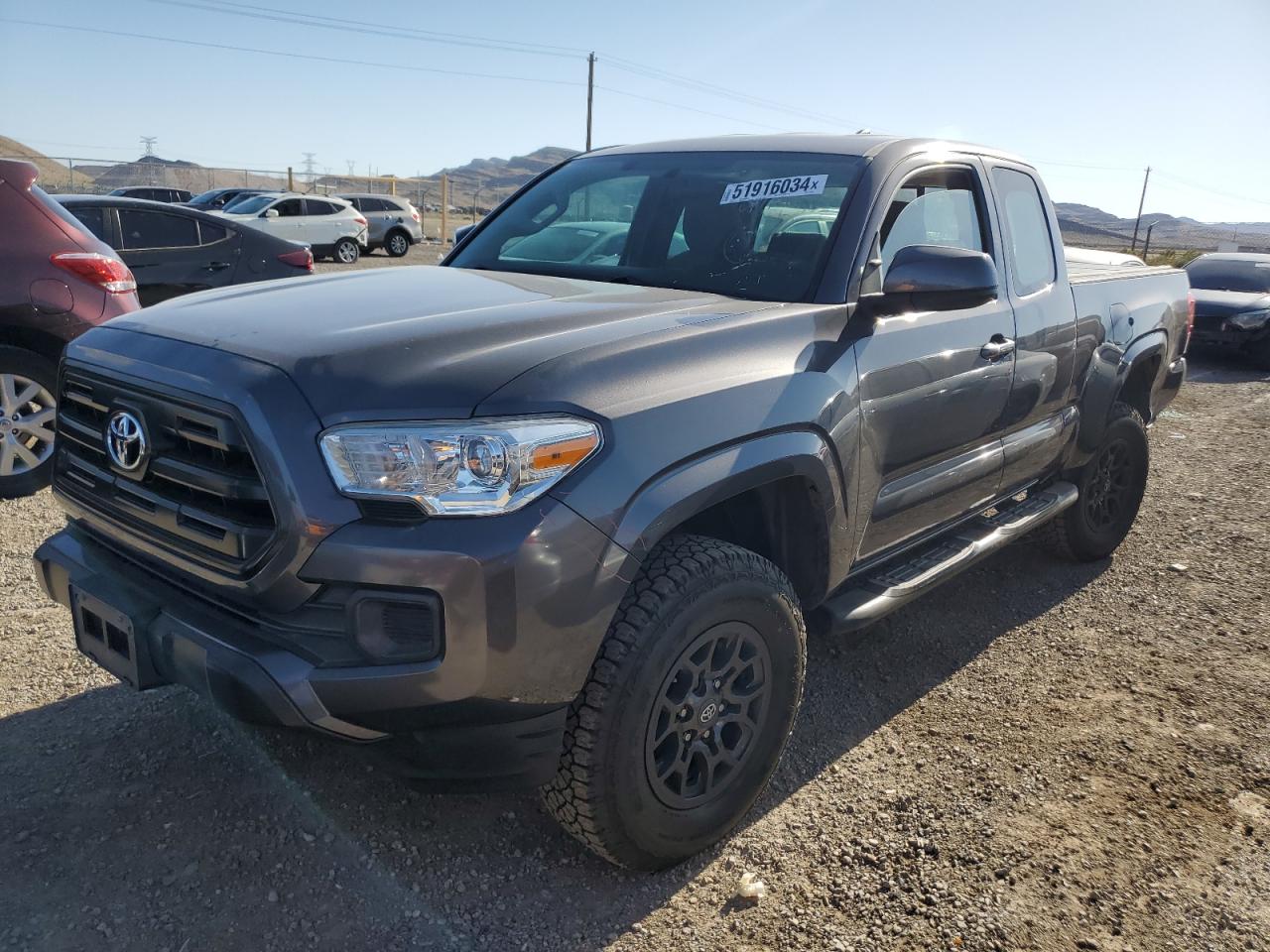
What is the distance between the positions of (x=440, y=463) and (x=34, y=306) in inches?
159

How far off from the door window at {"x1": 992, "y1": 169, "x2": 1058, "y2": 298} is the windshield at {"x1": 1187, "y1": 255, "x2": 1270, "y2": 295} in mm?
10834

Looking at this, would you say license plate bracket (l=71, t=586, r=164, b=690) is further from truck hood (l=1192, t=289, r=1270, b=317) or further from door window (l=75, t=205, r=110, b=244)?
truck hood (l=1192, t=289, r=1270, b=317)

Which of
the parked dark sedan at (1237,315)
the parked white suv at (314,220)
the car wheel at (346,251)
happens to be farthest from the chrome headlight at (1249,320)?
the car wheel at (346,251)

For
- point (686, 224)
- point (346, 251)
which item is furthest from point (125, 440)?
point (346, 251)

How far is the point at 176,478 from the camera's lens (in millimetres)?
2244

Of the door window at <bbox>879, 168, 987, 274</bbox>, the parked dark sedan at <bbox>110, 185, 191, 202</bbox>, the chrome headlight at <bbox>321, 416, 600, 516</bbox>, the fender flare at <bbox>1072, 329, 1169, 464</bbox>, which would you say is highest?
the door window at <bbox>879, 168, 987, 274</bbox>

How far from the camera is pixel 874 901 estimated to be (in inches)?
97.4

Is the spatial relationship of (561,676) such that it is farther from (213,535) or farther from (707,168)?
(707,168)

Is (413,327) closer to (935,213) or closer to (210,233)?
(935,213)

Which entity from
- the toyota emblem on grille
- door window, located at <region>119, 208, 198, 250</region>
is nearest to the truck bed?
the toyota emblem on grille

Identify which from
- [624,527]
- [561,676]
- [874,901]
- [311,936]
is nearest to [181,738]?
[311,936]

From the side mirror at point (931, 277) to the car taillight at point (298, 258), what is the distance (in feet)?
22.2

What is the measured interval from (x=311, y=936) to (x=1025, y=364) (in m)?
3.09

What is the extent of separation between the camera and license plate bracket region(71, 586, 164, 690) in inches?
88.1
